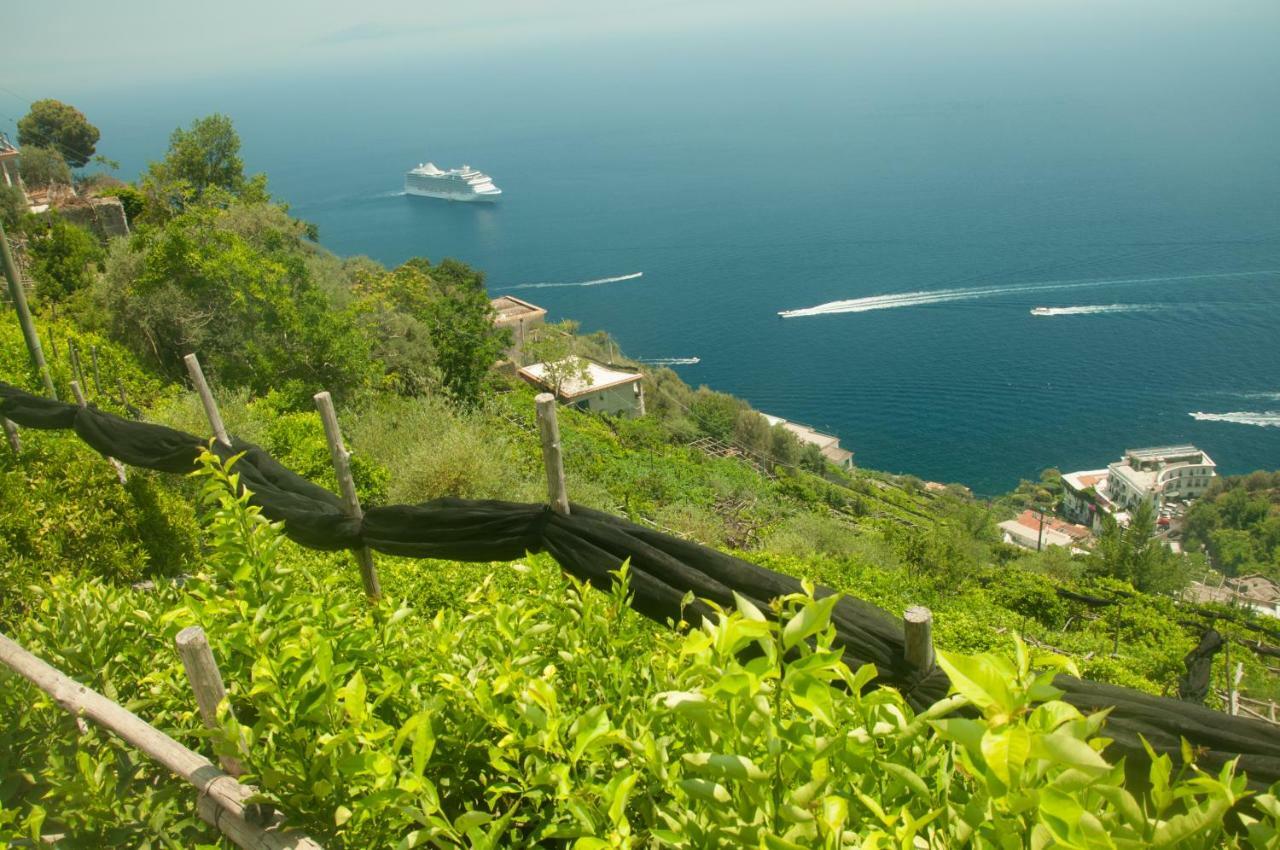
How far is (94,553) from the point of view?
440 cm

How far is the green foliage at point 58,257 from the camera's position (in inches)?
557

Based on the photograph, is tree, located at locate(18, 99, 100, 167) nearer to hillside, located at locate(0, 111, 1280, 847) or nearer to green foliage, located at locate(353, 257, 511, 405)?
green foliage, located at locate(353, 257, 511, 405)

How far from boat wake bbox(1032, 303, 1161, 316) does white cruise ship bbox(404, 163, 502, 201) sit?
4372 centimetres

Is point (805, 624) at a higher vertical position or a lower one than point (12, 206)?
lower

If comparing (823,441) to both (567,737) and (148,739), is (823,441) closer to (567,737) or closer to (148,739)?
(148,739)

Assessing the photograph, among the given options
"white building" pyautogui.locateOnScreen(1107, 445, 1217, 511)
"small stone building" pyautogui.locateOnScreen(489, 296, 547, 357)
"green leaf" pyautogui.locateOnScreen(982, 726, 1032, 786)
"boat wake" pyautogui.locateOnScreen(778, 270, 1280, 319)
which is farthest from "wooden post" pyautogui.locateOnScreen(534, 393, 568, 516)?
"boat wake" pyautogui.locateOnScreen(778, 270, 1280, 319)

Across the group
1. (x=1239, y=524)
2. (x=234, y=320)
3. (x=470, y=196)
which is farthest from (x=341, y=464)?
(x=470, y=196)

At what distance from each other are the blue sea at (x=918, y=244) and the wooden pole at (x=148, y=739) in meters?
31.7

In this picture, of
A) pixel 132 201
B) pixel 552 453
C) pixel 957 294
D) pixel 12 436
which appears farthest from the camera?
pixel 957 294

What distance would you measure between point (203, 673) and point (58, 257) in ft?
54.1

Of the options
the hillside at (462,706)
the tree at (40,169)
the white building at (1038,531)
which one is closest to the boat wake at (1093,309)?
the white building at (1038,531)

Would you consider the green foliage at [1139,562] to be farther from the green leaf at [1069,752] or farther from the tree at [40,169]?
the tree at [40,169]

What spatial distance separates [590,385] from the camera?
85.7 ft

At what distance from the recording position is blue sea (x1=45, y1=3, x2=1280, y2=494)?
3553 centimetres
